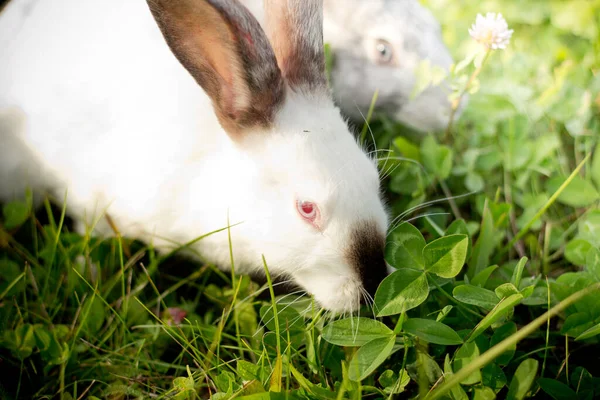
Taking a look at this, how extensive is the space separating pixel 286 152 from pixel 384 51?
119 cm

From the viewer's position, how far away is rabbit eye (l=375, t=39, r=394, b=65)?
275cm

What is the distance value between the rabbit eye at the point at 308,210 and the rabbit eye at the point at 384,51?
1269mm

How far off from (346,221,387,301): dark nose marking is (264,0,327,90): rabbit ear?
0.56 m

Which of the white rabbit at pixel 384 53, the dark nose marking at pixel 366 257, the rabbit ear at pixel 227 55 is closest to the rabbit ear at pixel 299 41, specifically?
the rabbit ear at pixel 227 55

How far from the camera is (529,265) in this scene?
2.22m

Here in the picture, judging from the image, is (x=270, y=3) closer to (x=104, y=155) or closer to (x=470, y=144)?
(x=104, y=155)

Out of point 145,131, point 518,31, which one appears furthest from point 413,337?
point 518,31

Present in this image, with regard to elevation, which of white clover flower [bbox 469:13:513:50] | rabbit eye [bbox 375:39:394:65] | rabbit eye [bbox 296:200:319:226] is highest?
white clover flower [bbox 469:13:513:50]

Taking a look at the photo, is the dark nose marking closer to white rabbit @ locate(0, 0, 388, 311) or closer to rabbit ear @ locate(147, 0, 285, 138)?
white rabbit @ locate(0, 0, 388, 311)

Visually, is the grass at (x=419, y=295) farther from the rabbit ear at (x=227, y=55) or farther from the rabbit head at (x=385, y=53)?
the rabbit ear at (x=227, y=55)

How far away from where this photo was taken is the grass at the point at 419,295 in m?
1.57

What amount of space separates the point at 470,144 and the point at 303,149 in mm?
1254

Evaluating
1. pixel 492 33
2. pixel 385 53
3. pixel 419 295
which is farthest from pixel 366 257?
pixel 385 53

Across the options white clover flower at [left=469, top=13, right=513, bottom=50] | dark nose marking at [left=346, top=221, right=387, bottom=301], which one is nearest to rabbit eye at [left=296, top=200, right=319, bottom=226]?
dark nose marking at [left=346, top=221, right=387, bottom=301]
